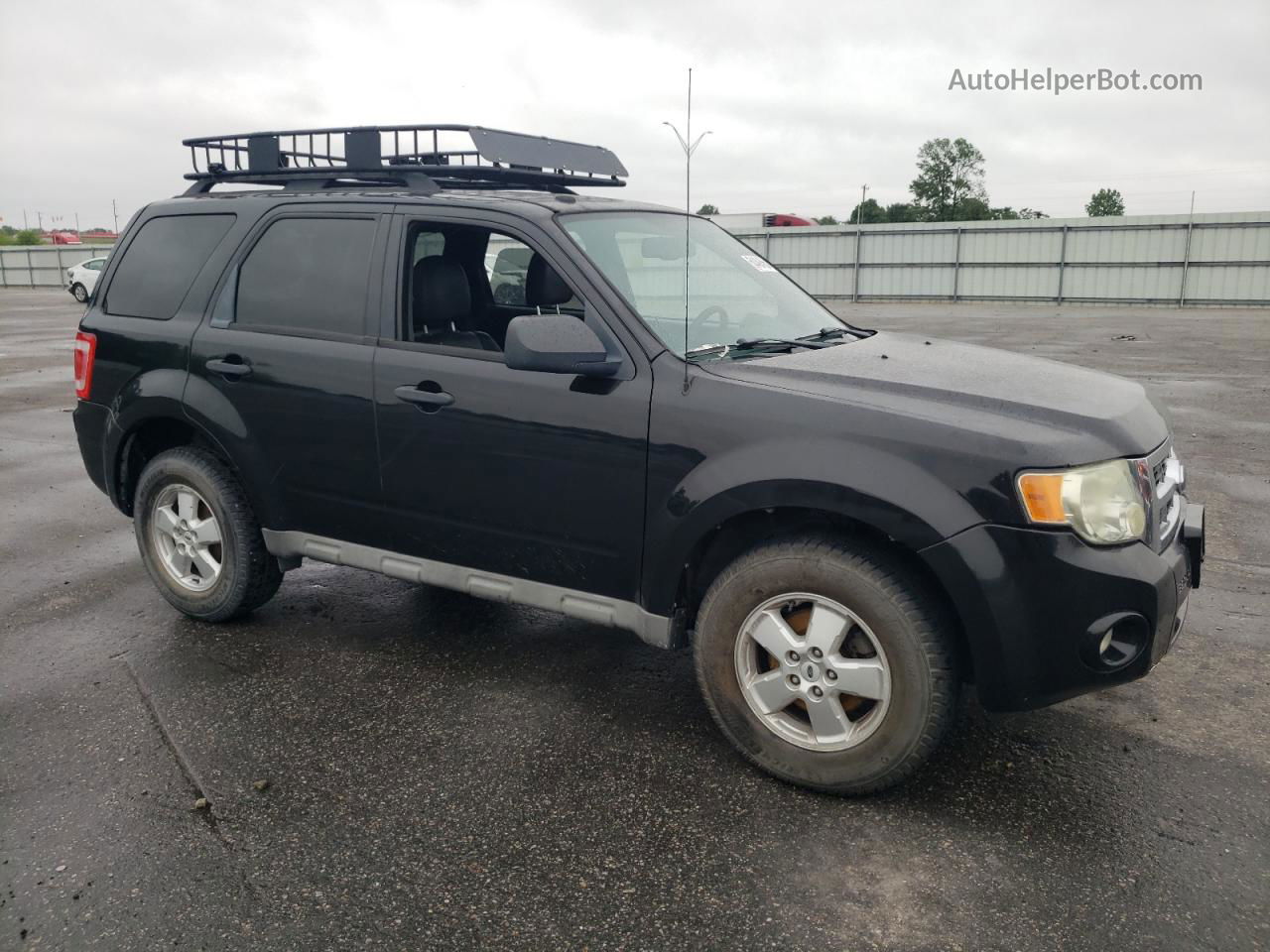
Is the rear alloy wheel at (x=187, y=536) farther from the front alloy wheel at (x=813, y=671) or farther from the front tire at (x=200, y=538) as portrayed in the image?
the front alloy wheel at (x=813, y=671)

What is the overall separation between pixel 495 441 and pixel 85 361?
236 cm

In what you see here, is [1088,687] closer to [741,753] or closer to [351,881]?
[741,753]

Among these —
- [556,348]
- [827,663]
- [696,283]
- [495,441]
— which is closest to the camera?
[827,663]

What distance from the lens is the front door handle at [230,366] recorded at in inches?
165

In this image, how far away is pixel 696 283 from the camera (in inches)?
158

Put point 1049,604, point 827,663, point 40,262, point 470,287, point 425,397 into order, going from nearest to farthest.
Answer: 1. point 1049,604
2. point 827,663
3. point 425,397
4. point 470,287
5. point 40,262

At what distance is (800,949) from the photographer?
8.13 ft

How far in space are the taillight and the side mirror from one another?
8.11ft

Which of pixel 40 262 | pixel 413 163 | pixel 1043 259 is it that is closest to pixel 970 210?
pixel 1043 259

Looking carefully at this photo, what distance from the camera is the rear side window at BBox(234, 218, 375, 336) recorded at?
4035 mm

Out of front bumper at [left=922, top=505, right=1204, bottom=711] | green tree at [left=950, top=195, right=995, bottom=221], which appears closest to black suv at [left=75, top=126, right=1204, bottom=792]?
→ front bumper at [left=922, top=505, right=1204, bottom=711]

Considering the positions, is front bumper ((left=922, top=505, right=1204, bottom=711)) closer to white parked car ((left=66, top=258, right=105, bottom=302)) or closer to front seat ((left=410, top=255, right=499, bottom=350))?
front seat ((left=410, top=255, right=499, bottom=350))

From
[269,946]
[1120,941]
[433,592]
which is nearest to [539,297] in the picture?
[433,592]

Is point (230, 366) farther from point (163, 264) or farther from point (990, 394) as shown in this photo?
point (990, 394)
